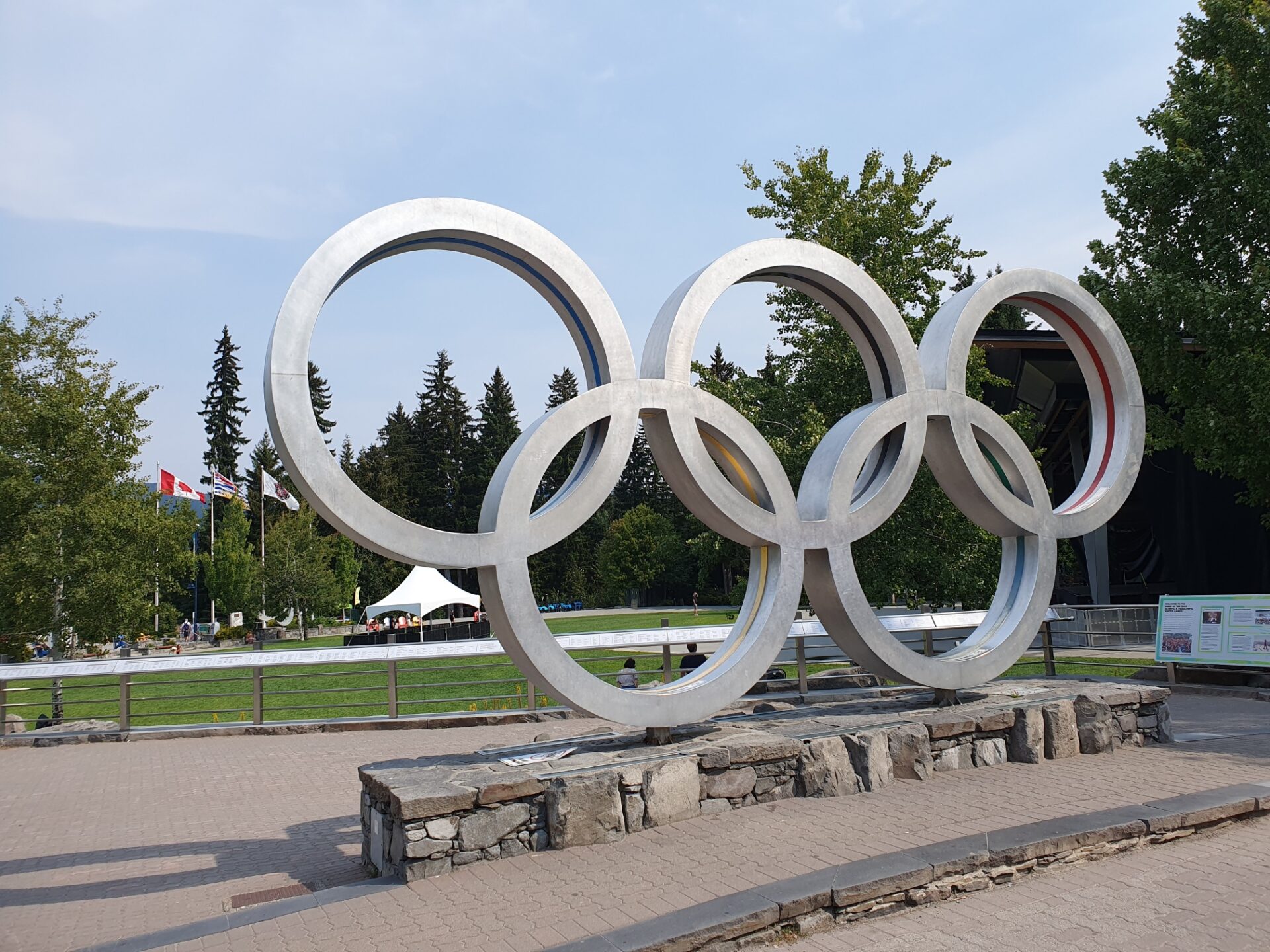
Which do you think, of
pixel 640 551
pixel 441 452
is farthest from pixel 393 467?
pixel 640 551

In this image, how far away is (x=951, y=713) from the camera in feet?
29.0

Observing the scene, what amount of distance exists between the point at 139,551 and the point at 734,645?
11621 millimetres

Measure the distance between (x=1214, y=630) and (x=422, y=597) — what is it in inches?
881

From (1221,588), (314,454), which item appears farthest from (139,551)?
(1221,588)

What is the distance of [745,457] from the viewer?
8.43 m

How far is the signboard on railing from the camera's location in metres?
13.0

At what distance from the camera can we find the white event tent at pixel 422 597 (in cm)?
3011

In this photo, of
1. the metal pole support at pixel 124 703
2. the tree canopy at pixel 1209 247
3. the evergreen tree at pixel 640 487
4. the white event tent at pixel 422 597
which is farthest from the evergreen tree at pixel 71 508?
the evergreen tree at pixel 640 487

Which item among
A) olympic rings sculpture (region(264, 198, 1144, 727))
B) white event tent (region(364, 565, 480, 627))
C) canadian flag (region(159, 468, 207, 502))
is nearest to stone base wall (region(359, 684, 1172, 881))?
olympic rings sculpture (region(264, 198, 1144, 727))

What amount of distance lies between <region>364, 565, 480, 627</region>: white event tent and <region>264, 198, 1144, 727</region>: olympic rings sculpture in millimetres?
22081

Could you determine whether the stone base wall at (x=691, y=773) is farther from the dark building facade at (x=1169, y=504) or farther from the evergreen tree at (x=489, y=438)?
the evergreen tree at (x=489, y=438)

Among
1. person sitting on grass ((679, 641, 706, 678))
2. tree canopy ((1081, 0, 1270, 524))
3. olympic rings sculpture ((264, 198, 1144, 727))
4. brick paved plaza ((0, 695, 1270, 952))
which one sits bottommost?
brick paved plaza ((0, 695, 1270, 952))

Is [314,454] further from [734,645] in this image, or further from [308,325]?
[734,645]

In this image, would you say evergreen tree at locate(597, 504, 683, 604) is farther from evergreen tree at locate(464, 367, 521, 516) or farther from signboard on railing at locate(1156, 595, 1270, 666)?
signboard on railing at locate(1156, 595, 1270, 666)
